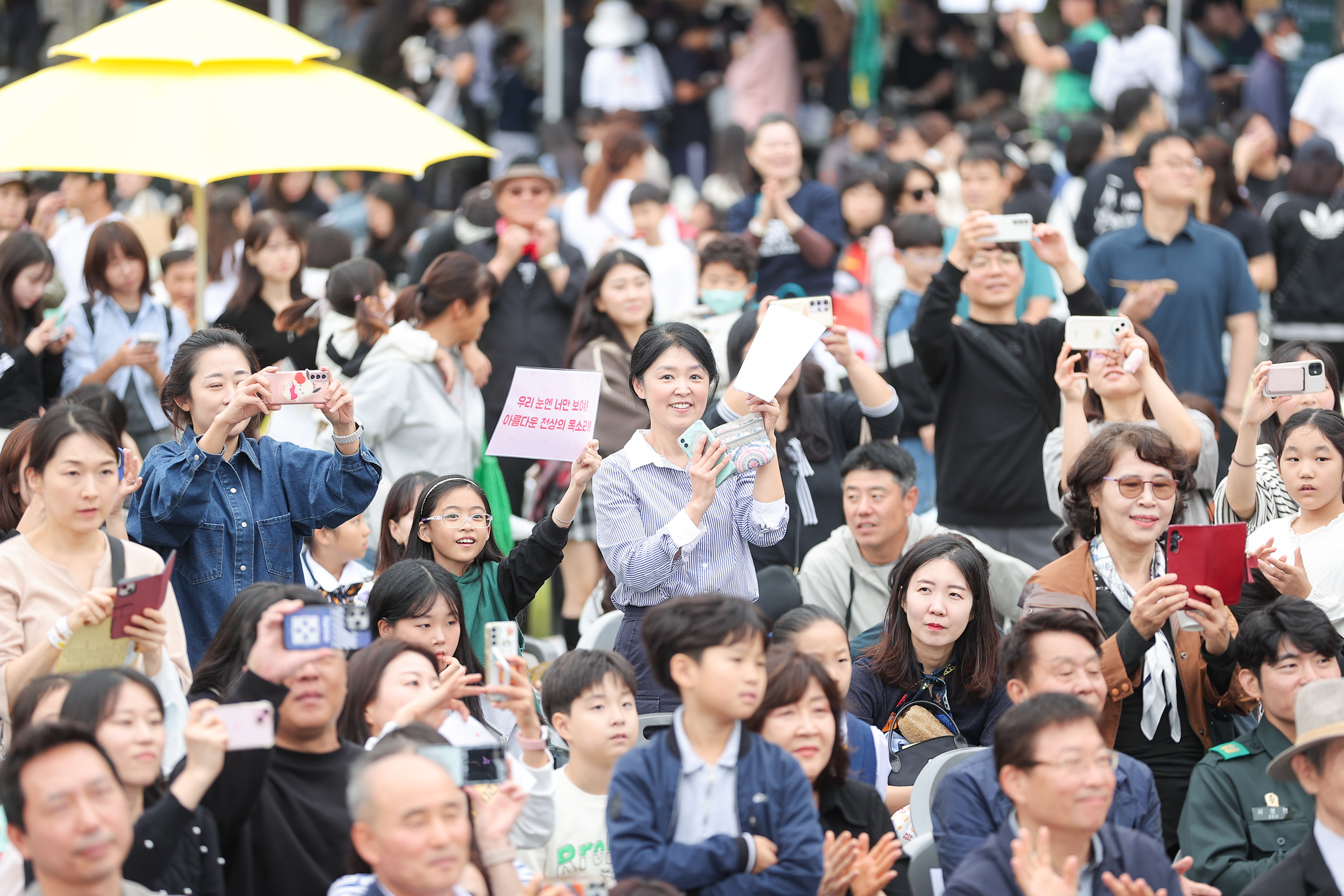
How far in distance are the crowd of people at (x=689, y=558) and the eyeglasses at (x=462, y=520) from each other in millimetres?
11

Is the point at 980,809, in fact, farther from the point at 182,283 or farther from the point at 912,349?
the point at 182,283

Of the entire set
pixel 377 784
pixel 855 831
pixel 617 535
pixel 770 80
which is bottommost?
pixel 855 831

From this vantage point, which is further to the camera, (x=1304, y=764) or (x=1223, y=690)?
(x=1223, y=690)

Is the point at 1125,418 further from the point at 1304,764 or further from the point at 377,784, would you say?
the point at 377,784

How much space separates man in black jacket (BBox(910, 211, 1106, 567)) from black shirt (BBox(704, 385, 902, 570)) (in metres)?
0.30

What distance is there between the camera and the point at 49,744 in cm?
319

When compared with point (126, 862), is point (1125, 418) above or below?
above

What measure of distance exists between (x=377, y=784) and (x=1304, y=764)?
2300 millimetres

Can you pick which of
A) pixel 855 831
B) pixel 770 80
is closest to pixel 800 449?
pixel 855 831

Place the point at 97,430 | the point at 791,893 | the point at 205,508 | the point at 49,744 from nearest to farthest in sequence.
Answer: the point at 49,744 → the point at 791,893 → the point at 97,430 → the point at 205,508

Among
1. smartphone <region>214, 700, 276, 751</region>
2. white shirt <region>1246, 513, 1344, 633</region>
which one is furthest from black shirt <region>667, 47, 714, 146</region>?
smartphone <region>214, 700, 276, 751</region>

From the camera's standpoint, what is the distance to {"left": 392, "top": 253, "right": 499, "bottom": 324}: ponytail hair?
6324 millimetres

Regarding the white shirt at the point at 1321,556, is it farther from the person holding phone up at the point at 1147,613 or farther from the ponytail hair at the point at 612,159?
the ponytail hair at the point at 612,159

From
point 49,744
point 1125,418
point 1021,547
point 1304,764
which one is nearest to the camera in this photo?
point 49,744
